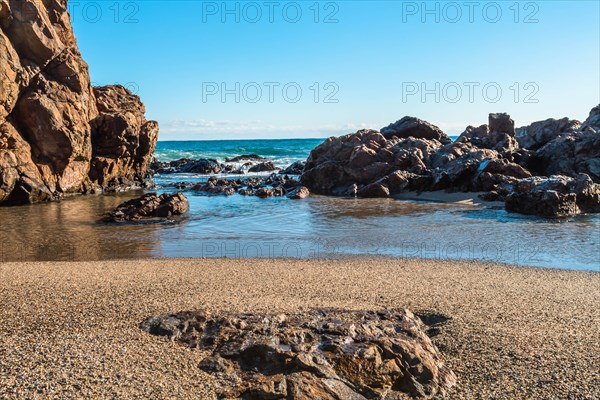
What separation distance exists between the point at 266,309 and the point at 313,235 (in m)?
8.91

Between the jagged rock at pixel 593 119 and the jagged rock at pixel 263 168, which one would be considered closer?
the jagged rock at pixel 593 119

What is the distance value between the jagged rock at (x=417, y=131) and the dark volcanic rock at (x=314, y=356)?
34.9 metres

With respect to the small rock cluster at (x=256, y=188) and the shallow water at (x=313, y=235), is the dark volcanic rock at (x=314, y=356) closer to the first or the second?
the shallow water at (x=313, y=235)

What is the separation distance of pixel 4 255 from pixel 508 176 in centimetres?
2366

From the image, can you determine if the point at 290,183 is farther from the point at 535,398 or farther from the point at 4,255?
the point at 535,398

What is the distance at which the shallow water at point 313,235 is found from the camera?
12242mm

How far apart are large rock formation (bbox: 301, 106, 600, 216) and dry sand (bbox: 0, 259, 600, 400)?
41.2 ft

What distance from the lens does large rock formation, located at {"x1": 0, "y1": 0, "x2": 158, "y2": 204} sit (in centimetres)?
2342

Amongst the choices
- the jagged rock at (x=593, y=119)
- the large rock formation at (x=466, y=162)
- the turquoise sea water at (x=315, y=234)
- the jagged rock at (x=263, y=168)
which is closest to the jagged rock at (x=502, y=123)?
the large rock formation at (x=466, y=162)

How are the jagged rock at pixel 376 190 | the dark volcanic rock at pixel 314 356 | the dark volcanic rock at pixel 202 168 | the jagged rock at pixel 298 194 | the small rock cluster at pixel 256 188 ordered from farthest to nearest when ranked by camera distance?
the dark volcanic rock at pixel 202 168, the small rock cluster at pixel 256 188, the jagged rock at pixel 376 190, the jagged rock at pixel 298 194, the dark volcanic rock at pixel 314 356

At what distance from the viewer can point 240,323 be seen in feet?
16.4

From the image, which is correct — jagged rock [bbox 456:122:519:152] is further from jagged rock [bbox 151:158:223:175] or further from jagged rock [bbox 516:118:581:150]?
jagged rock [bbox 151:158:223:175]

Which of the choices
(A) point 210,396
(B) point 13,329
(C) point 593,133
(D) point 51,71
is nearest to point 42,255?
(B) point 13,329

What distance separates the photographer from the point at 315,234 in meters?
15.4
